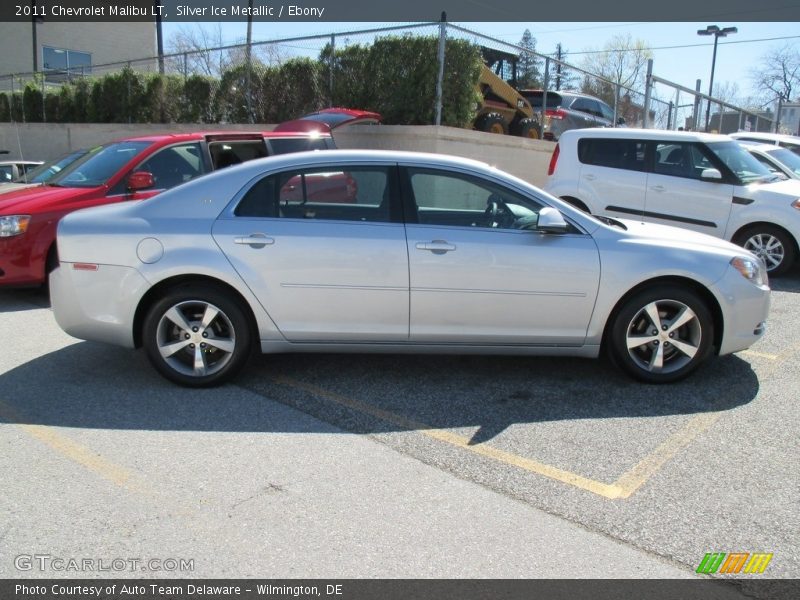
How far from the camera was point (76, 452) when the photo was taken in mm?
3754

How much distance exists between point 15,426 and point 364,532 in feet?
7.91

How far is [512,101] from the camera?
51.9 feet

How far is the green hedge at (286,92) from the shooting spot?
12.9 meters

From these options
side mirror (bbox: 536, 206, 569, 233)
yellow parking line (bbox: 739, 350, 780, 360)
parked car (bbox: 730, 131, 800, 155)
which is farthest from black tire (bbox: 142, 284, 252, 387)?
parked car (bbox: 730, 131, 800, 155)

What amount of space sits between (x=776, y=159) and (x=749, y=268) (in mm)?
7249

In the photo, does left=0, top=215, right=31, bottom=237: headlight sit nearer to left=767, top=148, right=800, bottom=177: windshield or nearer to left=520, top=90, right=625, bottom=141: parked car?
left=767, top=148, right=800, bottom=177: windshield

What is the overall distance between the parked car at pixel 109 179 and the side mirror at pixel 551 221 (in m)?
4.08

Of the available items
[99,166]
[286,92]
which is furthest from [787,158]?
[99,166]

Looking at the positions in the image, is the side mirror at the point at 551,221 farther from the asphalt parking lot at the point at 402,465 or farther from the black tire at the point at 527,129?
the black tire at the point at 527,129

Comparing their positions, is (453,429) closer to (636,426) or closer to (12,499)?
(636,426)

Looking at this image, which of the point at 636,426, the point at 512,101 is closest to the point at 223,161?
the point at 636,426

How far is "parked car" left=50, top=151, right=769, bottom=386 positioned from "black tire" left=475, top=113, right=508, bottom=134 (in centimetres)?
1011

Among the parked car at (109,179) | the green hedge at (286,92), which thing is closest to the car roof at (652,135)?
the green hedge at (286,92)

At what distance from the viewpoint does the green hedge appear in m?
12.9
